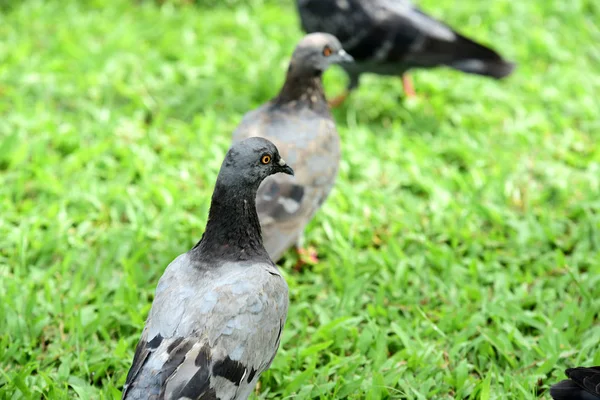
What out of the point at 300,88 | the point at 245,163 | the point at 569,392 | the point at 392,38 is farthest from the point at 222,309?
the point at 392,38

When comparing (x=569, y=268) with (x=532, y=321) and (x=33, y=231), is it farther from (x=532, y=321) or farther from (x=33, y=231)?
(x=33, y=231)

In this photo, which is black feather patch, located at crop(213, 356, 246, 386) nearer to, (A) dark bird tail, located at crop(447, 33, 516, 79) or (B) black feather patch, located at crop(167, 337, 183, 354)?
(B) black feather patch, located at crop(167, 337, 183, 354)

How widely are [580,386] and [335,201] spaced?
262 centimetres

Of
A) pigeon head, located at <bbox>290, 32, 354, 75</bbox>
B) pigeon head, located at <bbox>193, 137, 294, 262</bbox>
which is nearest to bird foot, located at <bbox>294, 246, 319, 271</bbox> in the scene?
pigeon head, located at <bbox>290, 32, 354, 75</bbox>

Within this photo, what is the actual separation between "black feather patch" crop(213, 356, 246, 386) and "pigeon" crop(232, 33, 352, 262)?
49.5 inches

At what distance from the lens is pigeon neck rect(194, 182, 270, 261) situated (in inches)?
140

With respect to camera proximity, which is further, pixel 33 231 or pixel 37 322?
pixel 33 231

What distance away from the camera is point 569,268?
4.84 m

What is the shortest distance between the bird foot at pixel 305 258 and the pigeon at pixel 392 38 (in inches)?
83.2

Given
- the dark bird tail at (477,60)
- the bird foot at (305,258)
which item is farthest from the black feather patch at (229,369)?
the dark bird tail at (477,60)

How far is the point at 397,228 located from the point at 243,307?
89.3 inches

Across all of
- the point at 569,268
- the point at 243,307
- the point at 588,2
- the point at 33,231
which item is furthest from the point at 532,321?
the point at 588,2

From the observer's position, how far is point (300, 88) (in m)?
5.04

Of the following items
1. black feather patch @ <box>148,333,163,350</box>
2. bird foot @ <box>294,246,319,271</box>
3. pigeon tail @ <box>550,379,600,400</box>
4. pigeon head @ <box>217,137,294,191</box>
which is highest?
pigeon head @ <box>217,137,294,191</box>
